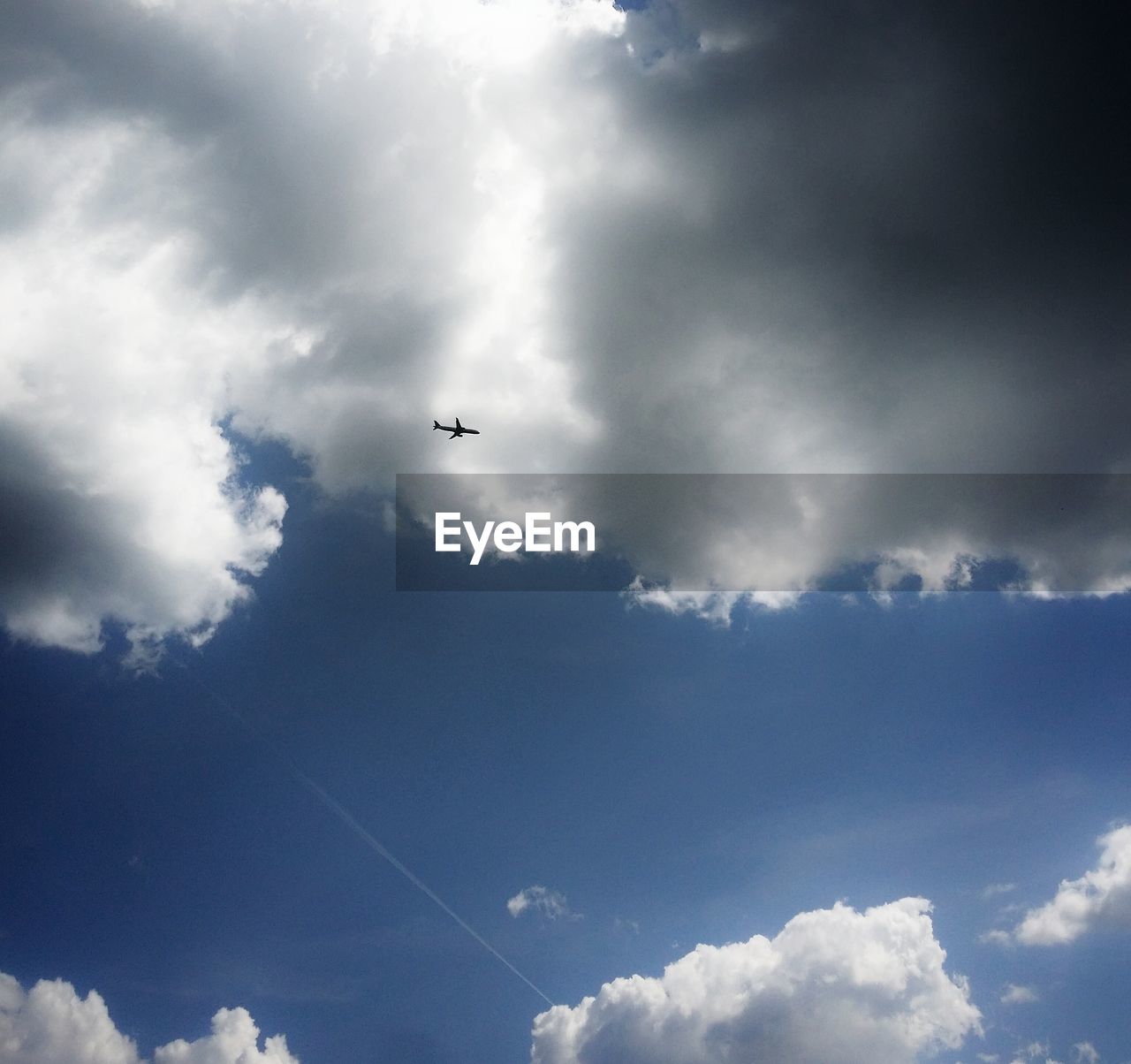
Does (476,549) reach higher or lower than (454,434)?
lower

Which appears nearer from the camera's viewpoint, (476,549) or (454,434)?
(476,549)

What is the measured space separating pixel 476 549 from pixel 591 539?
60.3 ft

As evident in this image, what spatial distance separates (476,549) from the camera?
368ft

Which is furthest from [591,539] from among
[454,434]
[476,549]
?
[454,434]

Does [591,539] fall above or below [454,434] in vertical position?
below

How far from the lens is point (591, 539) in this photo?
376 feet

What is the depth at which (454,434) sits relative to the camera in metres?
145

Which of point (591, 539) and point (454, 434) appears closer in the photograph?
point (591, 539)

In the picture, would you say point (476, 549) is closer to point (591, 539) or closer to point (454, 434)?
point (591, 539)

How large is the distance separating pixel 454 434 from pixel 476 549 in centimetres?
4068
